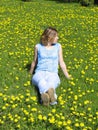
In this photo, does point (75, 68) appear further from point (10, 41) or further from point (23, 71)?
point (10, 41)

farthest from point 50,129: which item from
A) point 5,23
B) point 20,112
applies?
point 5,23

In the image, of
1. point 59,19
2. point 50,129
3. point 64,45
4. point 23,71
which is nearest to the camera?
point 50,129

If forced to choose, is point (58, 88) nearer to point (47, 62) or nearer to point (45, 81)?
point (45, 81)

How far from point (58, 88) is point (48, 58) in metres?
0.81

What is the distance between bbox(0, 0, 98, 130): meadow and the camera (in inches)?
267

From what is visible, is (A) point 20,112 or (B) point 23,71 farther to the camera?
(B) point 23,71

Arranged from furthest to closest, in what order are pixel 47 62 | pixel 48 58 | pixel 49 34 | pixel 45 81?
1. pixel 48 58
2. pixel 47 62
3. pixel 49 34
4. pixel 45 81

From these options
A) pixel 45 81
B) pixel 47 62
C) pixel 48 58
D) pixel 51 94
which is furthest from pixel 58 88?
pixel 51 94

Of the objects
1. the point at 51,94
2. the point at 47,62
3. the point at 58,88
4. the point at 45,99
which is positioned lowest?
the point at 58,88

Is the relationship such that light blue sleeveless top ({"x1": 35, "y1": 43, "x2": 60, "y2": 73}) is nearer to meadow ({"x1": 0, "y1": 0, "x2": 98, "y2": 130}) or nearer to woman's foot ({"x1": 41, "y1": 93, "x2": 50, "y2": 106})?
meadow ({"x1": 0, "y1": 0, "x2": 98, "y2": 130})

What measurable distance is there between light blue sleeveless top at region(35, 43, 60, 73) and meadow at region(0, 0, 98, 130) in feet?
1.52

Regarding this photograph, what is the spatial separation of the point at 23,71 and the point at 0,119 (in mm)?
2724

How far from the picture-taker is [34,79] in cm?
823

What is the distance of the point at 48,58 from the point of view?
341 inches
